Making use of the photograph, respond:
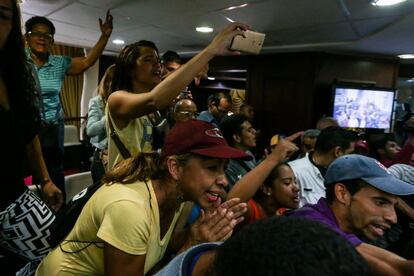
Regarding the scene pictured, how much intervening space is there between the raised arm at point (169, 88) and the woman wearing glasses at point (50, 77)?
673 mm

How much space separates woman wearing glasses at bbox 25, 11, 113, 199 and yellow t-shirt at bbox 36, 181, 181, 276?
0.82 m

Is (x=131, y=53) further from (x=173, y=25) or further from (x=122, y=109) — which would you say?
(x=173, y=25)

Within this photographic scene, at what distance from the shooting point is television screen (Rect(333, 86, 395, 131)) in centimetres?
507

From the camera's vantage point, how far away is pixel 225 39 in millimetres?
1278

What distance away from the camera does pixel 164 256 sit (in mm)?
1243

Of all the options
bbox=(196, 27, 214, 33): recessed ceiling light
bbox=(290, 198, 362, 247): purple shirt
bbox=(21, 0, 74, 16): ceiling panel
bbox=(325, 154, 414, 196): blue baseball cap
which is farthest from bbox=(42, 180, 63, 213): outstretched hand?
bbox=(196, 27, 214, 33): recessed ceiling light

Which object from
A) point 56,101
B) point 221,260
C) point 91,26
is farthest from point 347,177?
point 91,26

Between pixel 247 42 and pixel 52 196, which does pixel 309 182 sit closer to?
pixel 247 42

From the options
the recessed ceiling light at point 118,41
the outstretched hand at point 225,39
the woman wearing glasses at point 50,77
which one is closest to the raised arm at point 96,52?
the woman wearing glasses at point 50,77

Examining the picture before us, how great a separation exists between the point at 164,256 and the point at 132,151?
0.48 m

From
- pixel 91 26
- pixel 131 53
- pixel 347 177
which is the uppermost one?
pixel 91 26

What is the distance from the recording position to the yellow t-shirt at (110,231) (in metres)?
0.93

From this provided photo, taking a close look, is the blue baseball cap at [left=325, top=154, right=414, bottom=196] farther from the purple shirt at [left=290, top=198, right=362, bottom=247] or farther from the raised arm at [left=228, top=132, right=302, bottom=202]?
the raised arm at [left=228, top=132, right=302, bottom=202]

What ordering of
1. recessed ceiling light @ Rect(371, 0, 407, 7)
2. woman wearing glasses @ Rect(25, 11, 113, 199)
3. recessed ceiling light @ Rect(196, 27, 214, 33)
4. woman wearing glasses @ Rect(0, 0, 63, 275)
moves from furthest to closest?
1. recessed ceiling light @ Rect(196, 27, 214, 33)
2. recessed ceiling light @ Rect(371, 0, 407, 7)
3. woman wearing glasses @ Rect(25, 11, 113, 199)
4. woman wearing glasses @ Rect(0, 0, 63, 275)
